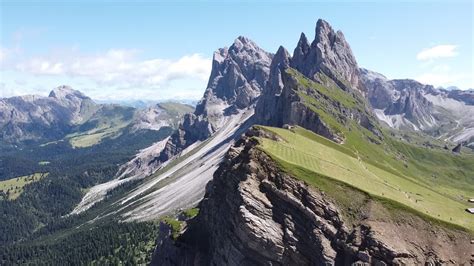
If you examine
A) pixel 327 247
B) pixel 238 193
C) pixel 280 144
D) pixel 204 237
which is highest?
pixel 280 144

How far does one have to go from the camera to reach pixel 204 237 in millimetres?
114938

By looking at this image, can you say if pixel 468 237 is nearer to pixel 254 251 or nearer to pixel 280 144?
pixel 254 251

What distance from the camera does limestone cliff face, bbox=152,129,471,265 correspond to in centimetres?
7781

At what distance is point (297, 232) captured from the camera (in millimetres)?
85562

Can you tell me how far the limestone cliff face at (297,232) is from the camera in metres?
77.8

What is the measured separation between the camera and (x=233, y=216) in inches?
3664

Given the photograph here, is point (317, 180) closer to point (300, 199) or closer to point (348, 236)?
point (300, 199)

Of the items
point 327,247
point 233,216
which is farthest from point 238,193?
point 327,247

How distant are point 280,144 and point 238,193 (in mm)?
28629

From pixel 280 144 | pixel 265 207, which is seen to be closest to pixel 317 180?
pixel 265 207

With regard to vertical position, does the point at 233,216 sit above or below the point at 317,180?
below

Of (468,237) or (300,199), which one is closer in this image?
(468,237)

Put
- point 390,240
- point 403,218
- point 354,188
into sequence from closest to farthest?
point 390,240, point 403,218, point 354,188

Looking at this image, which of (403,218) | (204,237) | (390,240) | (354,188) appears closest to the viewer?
(390,240)
